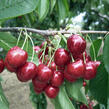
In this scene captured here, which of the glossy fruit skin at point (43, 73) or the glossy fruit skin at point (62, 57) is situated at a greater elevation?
the glossy fruit skin at point (62, 57)

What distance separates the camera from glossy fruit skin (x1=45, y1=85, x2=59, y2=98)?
0.80 meters

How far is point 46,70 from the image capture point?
74 cm

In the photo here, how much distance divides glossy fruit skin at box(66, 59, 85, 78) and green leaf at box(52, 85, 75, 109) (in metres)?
0.15

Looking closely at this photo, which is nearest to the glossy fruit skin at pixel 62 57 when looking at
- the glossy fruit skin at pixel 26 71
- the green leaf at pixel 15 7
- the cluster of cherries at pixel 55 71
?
the cluster of cherries at pixel 55 71

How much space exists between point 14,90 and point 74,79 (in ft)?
11.6

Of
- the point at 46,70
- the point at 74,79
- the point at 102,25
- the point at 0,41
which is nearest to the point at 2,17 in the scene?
the point at 0,41

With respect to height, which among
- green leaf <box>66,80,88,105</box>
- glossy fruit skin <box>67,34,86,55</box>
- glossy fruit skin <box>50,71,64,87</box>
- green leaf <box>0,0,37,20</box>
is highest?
green leaf <box>0,0,37,20</box>

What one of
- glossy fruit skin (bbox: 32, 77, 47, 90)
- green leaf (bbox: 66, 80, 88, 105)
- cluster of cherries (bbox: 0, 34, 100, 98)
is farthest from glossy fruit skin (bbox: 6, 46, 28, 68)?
green leaf (bbox: 66, 80, 88, 105)

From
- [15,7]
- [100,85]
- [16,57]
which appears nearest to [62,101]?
[100,85]

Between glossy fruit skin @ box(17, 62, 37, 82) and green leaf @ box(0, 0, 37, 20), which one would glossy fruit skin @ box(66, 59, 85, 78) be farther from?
green leaf @ box(0, 0, 37, 20)

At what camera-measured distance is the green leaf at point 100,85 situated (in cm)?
79

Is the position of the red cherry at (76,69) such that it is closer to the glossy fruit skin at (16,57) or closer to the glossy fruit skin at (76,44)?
the glossy fruit skin at (76,44)

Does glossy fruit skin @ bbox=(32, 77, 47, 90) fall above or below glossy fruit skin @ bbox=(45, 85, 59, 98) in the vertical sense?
above

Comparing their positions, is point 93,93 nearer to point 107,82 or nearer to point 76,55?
point 107,82
